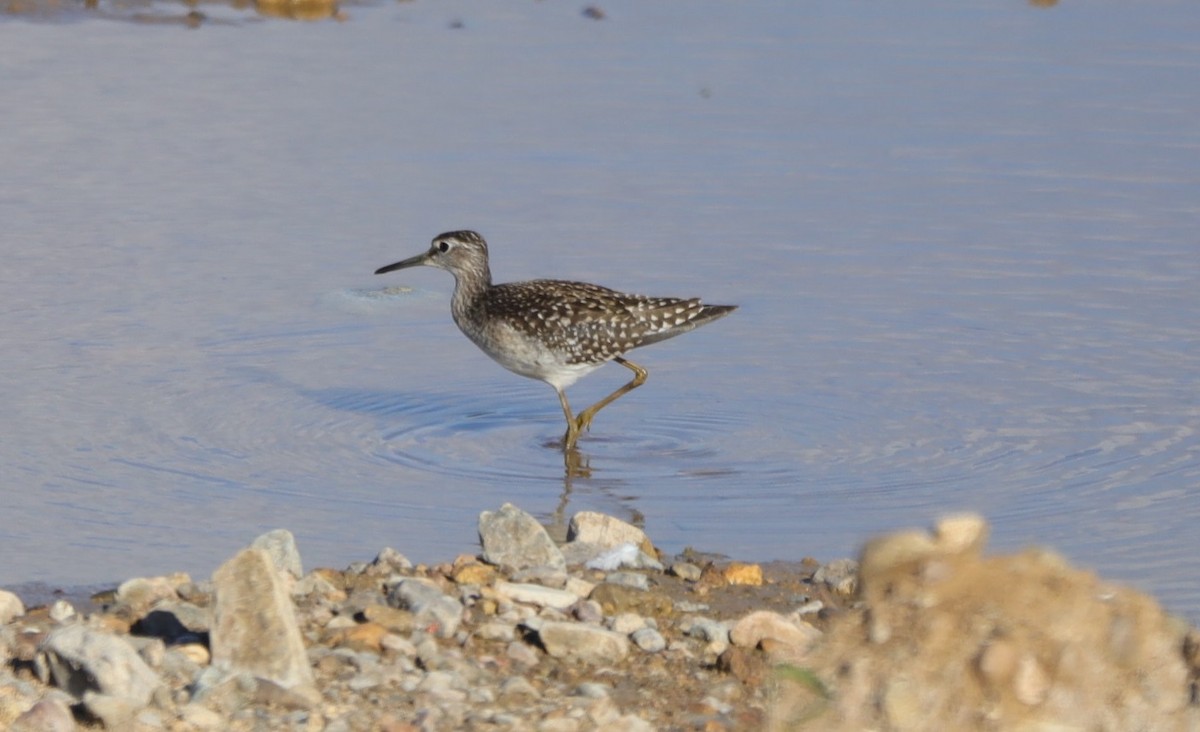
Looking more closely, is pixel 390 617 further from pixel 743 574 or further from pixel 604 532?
pixel 743 574

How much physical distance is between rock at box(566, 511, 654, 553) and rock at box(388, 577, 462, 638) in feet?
3.94

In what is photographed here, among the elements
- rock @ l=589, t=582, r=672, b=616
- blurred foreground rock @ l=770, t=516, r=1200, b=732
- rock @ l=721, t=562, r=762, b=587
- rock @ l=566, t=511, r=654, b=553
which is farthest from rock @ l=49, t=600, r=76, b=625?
blurred foreground rock @ l=770, t=516, r=1200, b=732

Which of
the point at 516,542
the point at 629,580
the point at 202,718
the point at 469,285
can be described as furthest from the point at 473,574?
the point at 469,285

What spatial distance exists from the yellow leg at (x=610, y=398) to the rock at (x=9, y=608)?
3.90 metres

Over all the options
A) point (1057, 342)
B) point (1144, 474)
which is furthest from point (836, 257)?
point (1144, 474)

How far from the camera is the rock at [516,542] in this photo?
716 cm

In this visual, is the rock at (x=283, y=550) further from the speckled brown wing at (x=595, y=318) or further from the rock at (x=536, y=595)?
the speckled brown wing at (x=595, y=318)

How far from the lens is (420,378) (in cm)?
1070

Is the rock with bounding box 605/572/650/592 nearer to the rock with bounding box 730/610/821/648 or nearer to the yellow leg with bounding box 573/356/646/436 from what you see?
the rock with bounding box 730/610/821/648

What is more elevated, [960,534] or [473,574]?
[960,534]

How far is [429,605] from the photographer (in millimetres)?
6293

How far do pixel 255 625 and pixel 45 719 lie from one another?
66 cm

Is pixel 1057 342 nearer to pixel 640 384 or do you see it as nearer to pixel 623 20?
pixel 640 384

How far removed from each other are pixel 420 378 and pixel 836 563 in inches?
148
